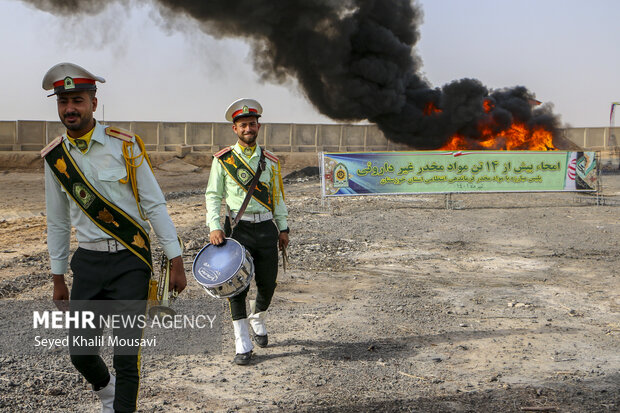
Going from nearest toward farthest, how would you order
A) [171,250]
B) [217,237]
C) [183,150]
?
[171,250]
[217,237]
[183,150]

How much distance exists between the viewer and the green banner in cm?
1498

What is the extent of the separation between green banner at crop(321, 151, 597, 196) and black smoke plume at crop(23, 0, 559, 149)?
13605 millimetres

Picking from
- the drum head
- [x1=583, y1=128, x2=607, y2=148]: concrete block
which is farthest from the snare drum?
[x1=583, y1=128, x2=607, y2=148]: concrete block

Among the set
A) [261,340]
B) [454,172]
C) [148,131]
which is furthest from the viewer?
[148,131]

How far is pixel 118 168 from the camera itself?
3471 mm

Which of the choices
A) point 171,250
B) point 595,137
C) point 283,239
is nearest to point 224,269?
point 283,239

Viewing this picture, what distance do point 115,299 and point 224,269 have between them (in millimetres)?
1296

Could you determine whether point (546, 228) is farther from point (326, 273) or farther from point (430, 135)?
point (430, 135)

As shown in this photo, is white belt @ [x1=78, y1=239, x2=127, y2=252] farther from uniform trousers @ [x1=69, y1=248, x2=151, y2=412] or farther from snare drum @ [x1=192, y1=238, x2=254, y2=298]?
snare drum @ [x1=192, y1=238, x2=254, y2=298]

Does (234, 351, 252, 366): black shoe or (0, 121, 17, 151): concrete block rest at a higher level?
(0, 121, 17, 151): concrete block

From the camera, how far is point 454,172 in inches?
615

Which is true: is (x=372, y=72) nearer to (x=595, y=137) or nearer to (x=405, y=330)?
(x=595, y=137)

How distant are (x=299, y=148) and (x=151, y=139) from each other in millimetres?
8131

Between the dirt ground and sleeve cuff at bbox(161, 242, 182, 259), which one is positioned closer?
sleeve cuff at bbox(161, 242, 182, 259)
